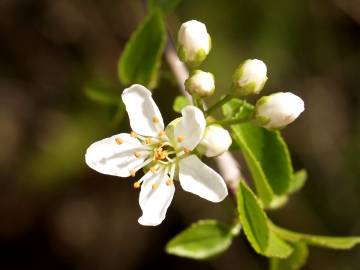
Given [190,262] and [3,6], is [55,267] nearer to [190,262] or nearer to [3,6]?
[190,262]

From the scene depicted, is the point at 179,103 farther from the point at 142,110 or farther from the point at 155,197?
the point at 155,197

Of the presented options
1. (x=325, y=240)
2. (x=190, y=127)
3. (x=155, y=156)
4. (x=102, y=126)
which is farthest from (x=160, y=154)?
(x=102, y=126)

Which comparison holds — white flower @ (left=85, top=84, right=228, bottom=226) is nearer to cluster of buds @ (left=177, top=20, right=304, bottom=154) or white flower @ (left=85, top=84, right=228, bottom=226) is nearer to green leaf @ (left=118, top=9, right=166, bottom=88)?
cluster of buds @ (left=177, top=20, right=304, bottom=154)

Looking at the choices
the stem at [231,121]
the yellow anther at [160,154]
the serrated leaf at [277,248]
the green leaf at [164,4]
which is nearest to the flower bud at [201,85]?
the stem at [231,121]

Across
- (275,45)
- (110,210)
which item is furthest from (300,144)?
(110,210)

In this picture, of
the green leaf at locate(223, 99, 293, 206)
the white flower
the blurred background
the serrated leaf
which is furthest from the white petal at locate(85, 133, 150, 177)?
the blurred background

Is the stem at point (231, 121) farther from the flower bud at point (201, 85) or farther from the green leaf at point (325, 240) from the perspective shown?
the green leaf at point (325, 240)
